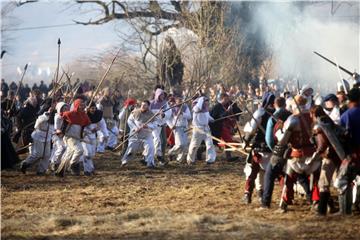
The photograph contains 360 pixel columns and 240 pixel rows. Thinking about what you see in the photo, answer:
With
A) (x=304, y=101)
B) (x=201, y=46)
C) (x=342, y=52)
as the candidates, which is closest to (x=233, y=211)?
(x=304, y=101)

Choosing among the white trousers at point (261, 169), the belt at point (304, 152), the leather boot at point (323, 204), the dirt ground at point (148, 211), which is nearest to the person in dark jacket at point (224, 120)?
the dirt ground at point (148, 211)

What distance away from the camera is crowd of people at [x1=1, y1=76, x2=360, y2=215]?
398 inches

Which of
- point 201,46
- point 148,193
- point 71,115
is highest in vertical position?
point 201,46

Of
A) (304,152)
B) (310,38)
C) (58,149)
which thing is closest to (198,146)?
(58,149)

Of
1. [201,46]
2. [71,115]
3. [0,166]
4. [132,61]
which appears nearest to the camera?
[0,166]

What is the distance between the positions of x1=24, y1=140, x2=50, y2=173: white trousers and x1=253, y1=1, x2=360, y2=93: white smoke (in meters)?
24.0

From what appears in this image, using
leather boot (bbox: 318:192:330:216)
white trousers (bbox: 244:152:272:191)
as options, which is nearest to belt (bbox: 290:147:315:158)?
leather boot (bbox: 318:192:330:216)

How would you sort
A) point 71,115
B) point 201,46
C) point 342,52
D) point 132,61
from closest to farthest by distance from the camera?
point 71,115 → point 201,46 → point 132,61 → point 342,52

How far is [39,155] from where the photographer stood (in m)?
15.3

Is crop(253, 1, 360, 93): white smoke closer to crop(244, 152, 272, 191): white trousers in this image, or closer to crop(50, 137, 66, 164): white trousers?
crop(50, 137, 66, 164): white trousers

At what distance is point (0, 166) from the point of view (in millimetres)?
13898

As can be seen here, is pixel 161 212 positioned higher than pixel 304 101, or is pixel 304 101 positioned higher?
pixel 304 101

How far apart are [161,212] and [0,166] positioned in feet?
15.4

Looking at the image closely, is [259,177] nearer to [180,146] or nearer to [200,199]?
[200,199]
